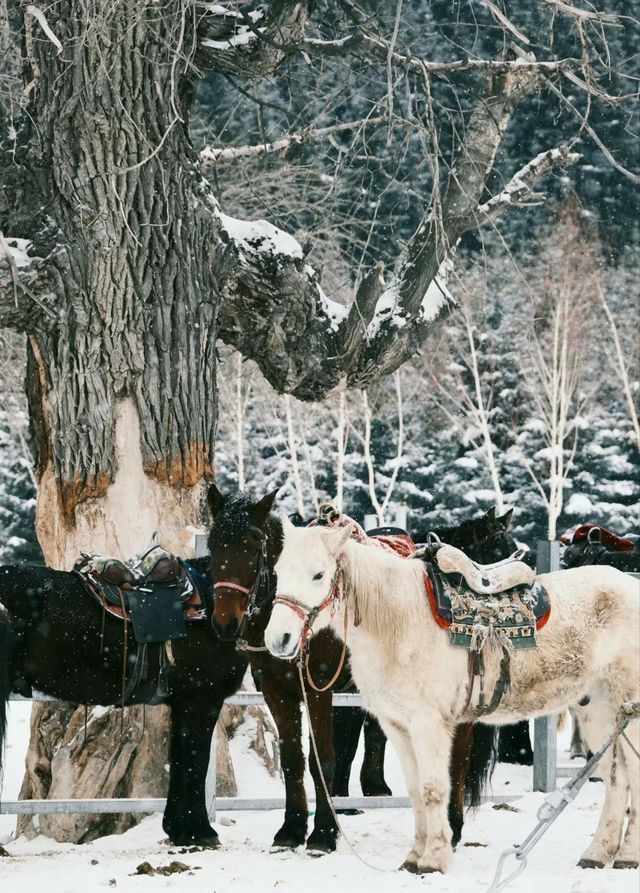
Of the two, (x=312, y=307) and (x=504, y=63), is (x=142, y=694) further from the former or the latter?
(x=504, y=63)

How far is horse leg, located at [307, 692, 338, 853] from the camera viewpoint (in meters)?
5.66

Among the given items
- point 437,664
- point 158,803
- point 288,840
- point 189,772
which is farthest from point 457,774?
point 158,803

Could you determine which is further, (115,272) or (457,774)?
(115,272)

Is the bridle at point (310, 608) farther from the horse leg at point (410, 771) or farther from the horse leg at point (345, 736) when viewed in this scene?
the horse leg at point (345, 736)

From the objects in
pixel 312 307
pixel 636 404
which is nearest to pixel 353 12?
pixel 312 307

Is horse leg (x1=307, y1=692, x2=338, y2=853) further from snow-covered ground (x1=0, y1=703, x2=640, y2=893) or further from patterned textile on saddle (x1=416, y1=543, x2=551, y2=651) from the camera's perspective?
patterned textile on saddle (x1=416, y1=543, x2=551, y2=651)

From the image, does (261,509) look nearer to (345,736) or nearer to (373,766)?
(345,736)

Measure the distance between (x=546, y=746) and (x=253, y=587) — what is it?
3.46m

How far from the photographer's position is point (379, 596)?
5.13m

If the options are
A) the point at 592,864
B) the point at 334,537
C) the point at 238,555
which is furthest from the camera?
the point at 238,555

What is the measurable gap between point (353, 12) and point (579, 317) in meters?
19.4

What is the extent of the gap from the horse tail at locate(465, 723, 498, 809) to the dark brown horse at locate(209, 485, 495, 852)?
0.17 metres

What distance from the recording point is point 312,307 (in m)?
7.97

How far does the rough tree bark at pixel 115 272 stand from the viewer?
22.8ft
